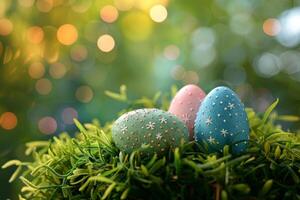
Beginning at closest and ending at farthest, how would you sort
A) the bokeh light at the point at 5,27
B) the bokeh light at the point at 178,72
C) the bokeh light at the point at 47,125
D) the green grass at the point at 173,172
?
1. the green grass at the point at 173,172
2. the bokeh light at the point at 5,27
3. the bokeh light at the point at 47,125
4. the bokeh light at the point at 178,72

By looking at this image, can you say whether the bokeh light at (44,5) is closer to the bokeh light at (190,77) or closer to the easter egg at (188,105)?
the bokeh light at (190,77)

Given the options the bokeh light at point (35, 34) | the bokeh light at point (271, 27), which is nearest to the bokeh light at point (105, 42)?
the bokeh light at point (35, 34)

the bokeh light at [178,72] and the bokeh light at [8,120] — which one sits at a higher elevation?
the bokeh light at [178,72]

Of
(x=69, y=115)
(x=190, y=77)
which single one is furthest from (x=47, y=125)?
(x=190, y=77)

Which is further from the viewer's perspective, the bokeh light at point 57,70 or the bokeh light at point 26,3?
the bokeh light at point 57,70

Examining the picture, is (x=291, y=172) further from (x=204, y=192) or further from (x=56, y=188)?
(x=56, y=188)

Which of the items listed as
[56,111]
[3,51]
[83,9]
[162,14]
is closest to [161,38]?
[162,14]

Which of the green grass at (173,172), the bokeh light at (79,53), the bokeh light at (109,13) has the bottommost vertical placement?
the green grass at (173,172)

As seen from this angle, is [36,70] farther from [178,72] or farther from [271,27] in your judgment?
[271,27]
